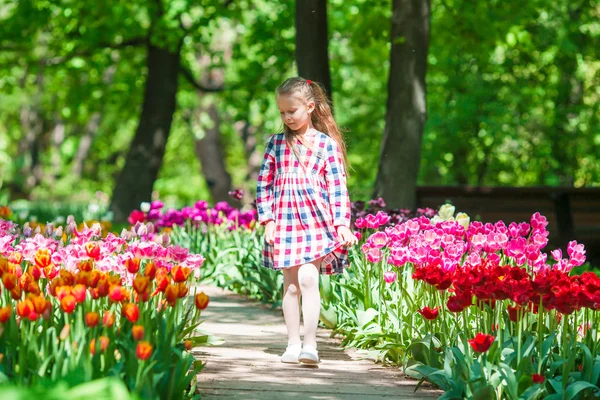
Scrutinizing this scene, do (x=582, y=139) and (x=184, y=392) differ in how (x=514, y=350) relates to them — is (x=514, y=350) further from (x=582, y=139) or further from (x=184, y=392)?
(x=582, y=139)

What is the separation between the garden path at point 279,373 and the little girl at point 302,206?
22 centimetres

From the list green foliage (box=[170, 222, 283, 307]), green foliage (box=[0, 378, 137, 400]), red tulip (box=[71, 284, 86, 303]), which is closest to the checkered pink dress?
red tulip (box=[71, 284, 86, 303])

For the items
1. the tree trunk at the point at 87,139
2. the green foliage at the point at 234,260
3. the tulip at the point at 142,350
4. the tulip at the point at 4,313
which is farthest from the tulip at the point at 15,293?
the tree trunk at the point at 87,139

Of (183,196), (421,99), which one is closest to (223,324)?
(421,99)

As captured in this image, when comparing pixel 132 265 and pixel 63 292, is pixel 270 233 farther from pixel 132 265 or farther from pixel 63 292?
pixel 63 292

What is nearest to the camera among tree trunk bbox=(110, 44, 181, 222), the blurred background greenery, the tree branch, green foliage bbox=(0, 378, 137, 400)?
green foliage bbox=(0, 378, 137, 400)

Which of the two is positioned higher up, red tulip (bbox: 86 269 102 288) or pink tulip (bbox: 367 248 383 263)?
pink tulip (bbox: 367 248 383 263)

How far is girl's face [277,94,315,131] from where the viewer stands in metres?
4.82

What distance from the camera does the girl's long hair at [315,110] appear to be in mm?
4848

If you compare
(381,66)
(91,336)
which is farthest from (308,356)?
(381,66)

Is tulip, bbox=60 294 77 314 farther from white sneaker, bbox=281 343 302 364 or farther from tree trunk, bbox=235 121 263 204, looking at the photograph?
tree trunk, bbox=235 121 263 204

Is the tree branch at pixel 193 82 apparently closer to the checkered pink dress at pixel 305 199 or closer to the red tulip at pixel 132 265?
the checkered pink dress at pixel 305 199

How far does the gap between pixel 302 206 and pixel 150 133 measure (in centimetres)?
996

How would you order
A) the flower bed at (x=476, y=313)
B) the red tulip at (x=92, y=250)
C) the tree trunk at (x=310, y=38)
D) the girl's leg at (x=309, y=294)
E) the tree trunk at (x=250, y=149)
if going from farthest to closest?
the tree trunk at (x=250, y=149)
the tree trunk at (x=310, y=38)
the girl's leg at (x=309, y=294)
the red tulip at (x=92, y=250)
the flower bed at (x=476, y=313)
